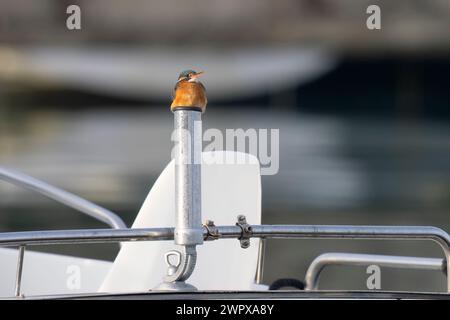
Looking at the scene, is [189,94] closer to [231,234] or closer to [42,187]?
[231,234]

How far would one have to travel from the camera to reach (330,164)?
838cm

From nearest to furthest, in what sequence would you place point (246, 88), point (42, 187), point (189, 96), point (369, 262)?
point (189, 96) < point (369, 262) < point (42, 187) < point (246, 88)

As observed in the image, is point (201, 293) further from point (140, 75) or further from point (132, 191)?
point (140, 75)

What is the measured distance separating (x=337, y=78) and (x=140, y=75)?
68.7 inches

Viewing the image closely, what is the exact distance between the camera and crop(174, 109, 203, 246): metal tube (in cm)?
124

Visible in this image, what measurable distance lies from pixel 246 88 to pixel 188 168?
7.26m

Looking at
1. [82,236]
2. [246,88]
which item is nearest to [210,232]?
[82,236]

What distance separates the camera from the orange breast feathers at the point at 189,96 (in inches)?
48.4

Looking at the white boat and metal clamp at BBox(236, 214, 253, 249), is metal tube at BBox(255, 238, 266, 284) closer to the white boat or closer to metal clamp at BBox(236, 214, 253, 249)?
the white boat

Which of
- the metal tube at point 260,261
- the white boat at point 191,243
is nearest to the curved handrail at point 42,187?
the white boat at point 191,243

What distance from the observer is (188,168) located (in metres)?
1.24

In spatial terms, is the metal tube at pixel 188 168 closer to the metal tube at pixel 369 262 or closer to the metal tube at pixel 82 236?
the metal tube at pixel 82 236

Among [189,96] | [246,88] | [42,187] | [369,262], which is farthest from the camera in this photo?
[246,88]

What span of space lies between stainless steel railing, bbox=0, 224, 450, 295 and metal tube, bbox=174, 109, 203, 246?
1.5 inches
